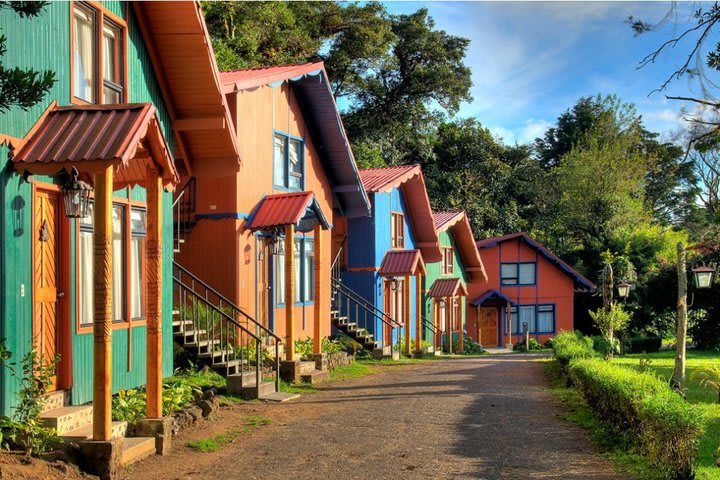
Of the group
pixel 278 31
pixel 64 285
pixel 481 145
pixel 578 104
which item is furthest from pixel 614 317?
pixel 578 104

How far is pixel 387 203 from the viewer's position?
93.6ft

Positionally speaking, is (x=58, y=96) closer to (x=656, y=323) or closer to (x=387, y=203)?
(x=387, y=203)

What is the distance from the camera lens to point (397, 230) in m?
30.0

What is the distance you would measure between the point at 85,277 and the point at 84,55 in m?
3.09

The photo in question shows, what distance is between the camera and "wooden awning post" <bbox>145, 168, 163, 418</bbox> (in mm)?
9539

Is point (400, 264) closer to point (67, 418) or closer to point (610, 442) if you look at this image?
point (610, 442)

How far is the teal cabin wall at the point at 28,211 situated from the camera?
904cm

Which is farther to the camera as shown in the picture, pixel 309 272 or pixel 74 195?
pixel 309 272

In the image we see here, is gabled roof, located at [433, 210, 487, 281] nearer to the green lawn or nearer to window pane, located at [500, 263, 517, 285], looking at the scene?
window pane, located at [500, 263, 517, 285]

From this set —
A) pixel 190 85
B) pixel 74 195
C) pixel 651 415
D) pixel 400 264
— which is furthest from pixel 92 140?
pixel 400 264

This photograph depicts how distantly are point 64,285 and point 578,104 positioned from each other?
180 feet

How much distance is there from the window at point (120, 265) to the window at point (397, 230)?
55.8 feet

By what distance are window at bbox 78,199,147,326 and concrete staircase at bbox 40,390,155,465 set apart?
4.51ft

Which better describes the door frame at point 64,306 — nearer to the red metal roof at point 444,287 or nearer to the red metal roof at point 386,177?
the red metal roof at point 386,177
